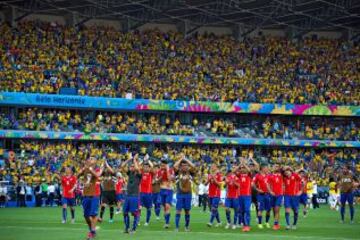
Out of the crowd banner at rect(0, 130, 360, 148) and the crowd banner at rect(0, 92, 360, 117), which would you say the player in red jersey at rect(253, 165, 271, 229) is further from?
the crowd banner at rect(0, 92, 360, 117)

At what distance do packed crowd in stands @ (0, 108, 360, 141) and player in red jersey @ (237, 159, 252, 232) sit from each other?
34180 millimetres

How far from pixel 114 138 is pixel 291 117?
17.3 metres

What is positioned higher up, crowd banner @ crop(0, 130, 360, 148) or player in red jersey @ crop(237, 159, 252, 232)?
crowd banner @ crop(0, 130, 360, 148)

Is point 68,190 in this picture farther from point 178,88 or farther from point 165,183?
point 178,88

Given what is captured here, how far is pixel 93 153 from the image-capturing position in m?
64.1

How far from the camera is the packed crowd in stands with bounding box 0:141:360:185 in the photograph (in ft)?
190

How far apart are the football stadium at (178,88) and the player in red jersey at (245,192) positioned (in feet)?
68.9

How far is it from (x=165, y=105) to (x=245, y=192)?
38.0 meters

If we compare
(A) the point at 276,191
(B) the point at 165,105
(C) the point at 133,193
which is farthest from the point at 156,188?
(B) the point at 165,105

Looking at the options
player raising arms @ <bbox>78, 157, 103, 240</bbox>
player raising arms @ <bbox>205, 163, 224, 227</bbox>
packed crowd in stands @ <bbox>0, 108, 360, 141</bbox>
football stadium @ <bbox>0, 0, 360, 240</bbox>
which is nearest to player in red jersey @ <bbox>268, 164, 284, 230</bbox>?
player raising arms @ <bbox>205, 163, 224, 227</bbox>

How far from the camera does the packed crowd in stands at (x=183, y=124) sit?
213 feet

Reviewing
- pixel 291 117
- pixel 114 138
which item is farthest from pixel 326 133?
pixel 114 138

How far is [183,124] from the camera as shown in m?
71.9

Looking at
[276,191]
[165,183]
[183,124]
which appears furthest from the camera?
[183,124]
